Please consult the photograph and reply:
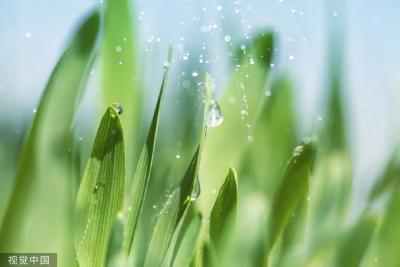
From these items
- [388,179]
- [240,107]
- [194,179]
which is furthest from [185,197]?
[388,179]

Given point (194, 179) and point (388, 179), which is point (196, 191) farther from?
point (388, 179)

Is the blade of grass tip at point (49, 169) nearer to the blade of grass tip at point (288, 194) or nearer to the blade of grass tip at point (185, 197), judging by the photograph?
the blade of grass tip at point (185, 197)

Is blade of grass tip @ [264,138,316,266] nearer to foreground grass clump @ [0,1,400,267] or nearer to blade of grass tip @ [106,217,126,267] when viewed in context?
foreground grass clump @ [0,1,400,267]

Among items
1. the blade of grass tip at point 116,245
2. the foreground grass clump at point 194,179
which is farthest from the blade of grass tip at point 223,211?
the blade of grass tip at point 116,245

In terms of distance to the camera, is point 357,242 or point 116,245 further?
point 357,242

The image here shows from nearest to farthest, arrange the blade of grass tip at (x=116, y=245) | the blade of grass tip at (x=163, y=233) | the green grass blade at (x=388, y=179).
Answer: the blade of grass tip at (x=116, y=245)
the blade of grass tip at (x=163, y=233)
the green grass blade at (x=388, y=179)

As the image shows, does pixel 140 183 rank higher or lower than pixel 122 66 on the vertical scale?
lower
